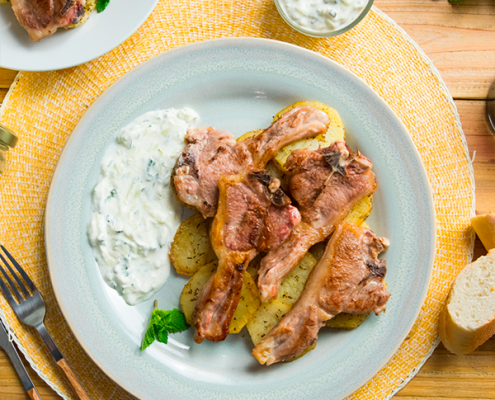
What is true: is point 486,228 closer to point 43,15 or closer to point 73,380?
point 73,380

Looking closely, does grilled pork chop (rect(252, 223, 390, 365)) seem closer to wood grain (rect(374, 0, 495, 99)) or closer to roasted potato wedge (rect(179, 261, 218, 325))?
roasted potato wedge (rect(179, 261, 218, 325))

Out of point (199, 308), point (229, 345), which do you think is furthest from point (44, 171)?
point (229, 345)

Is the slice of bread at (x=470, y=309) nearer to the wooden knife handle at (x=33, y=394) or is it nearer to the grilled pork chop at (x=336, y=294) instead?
the grilled pork chop at (x=336, y=294)

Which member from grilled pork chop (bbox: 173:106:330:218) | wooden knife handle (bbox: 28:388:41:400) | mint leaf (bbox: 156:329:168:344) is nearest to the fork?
wooden knife handle (bbox: 28:388:41:400)

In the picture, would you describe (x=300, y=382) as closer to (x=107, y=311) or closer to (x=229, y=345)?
(x=229, y=345)

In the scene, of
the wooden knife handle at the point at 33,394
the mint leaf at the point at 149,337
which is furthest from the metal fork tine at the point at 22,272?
the mint leaf at the point at 149,337
